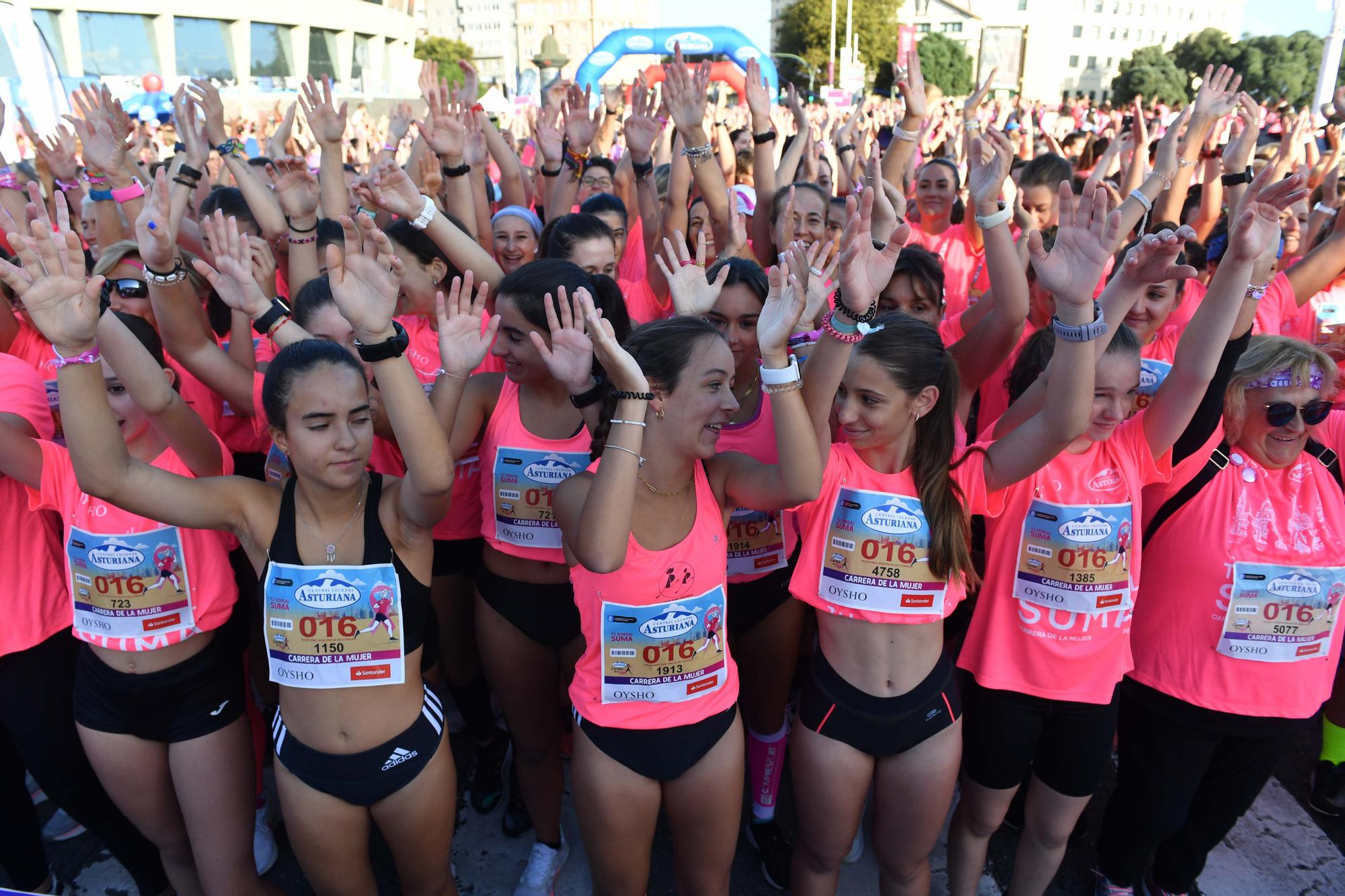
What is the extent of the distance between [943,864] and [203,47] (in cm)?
5416

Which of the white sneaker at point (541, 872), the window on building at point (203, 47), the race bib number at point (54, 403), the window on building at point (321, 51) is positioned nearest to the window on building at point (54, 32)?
the window on building at point (203, 47)

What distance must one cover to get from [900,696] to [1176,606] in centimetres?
89

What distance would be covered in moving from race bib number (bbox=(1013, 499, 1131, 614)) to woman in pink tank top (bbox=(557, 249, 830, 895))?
0.71 meters

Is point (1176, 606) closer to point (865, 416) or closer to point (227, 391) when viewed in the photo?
point (865, 416)

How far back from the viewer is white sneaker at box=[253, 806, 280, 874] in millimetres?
2904

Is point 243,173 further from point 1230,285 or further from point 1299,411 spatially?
point 1299,411

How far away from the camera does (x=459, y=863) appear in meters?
2.94

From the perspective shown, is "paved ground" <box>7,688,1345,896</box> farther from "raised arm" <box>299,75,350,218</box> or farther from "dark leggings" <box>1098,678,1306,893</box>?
"raised arm" <box>299,75,350,218</box>

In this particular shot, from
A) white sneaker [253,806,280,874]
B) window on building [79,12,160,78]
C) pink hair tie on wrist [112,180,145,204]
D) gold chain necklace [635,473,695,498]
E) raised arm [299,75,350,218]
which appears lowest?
white sneaker [253,806,280,874]

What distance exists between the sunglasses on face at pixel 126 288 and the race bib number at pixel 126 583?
3.43 ft

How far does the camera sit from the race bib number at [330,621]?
2102mm

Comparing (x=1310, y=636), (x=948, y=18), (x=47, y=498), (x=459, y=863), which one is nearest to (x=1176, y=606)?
(x=1310, y=636)

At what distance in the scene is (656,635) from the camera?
2.12 m

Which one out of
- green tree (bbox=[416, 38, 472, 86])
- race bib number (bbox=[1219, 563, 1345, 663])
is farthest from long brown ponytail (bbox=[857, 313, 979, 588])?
green tree (bbox=[416, 38, 472, 86])
